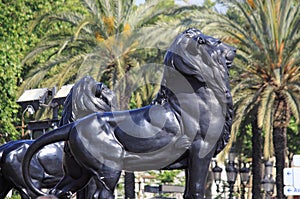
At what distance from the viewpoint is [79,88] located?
11594 millimetres

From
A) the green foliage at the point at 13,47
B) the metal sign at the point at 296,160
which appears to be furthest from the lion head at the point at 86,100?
the green foliage at the point at 13,47

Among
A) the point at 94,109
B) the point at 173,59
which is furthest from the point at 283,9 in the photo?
the point at 173,59

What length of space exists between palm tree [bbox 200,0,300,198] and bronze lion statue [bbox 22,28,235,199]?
16.9 meters

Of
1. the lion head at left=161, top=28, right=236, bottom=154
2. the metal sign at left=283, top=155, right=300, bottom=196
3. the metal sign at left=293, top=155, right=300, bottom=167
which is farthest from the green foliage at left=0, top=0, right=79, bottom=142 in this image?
the lion head at left=161, top=28, right=236, bottom=154

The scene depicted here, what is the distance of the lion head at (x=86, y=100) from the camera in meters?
11.5

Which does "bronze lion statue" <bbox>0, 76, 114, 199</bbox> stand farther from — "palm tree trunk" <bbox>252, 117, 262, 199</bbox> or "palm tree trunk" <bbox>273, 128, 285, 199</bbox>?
"palm tree trunk" <bbox>252, 117, 262, 199</bbox>

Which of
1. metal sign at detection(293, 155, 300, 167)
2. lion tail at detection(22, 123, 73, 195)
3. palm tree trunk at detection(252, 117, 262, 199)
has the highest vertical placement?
palm tree trunk at detection(252, 117, 262, 199)

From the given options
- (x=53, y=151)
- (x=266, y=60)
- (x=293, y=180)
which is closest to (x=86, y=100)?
(x=53, y=151)

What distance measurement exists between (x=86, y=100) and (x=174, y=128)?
7.68ft

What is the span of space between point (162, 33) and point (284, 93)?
3689 millimetres

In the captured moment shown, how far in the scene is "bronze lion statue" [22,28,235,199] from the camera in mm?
9445

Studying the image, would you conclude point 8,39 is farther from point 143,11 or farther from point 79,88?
point 79,88

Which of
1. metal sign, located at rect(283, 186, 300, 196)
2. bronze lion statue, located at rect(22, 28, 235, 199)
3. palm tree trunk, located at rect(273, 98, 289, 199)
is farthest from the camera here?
palm tree trunk, located at rect(273, 98, 289, 199)

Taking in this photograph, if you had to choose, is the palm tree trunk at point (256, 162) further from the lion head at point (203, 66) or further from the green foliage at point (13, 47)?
the lion head at point (203, 66)
